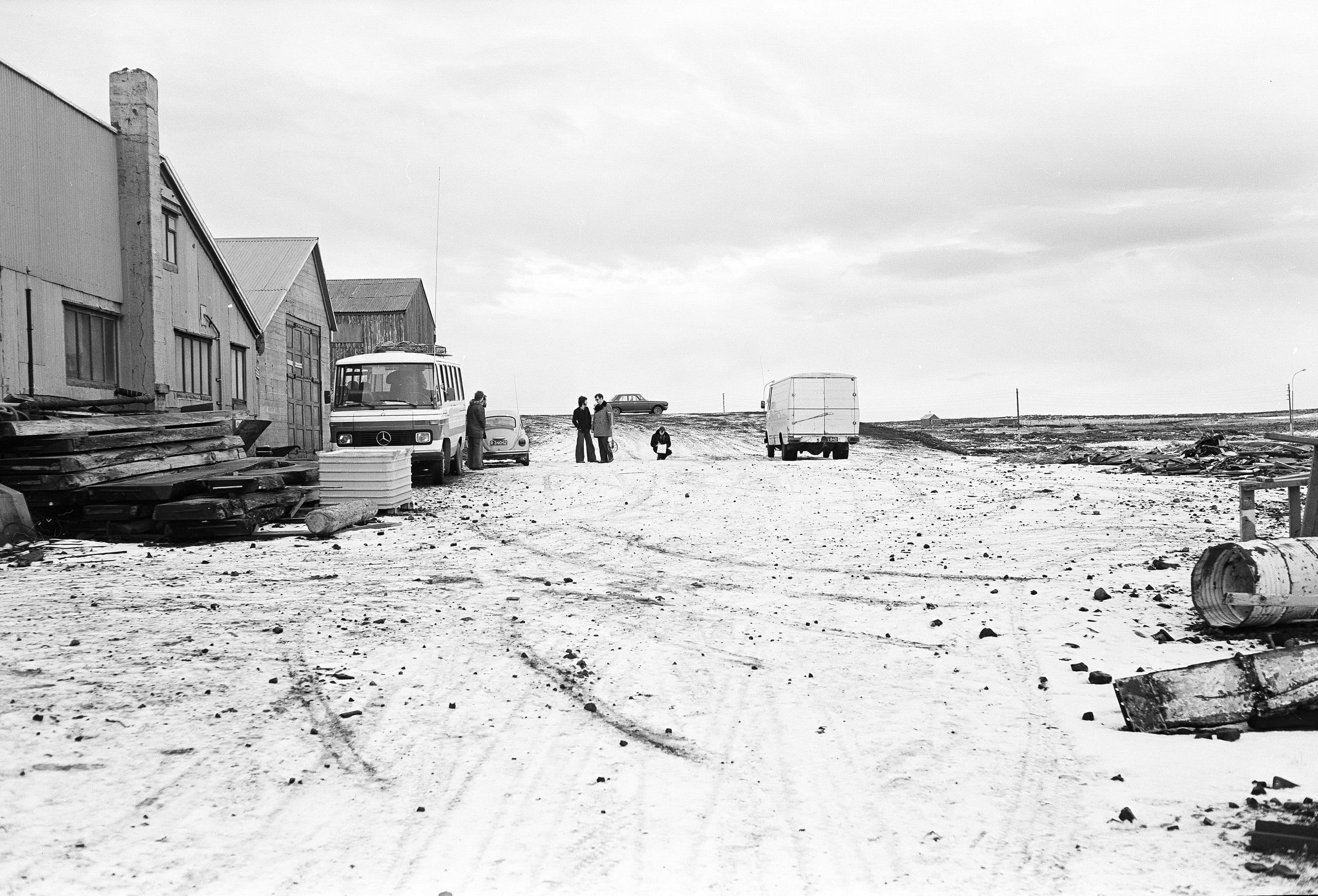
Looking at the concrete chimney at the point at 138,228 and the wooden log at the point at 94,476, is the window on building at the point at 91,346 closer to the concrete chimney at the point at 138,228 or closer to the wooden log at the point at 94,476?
the concrete chimney at the point at 138,228

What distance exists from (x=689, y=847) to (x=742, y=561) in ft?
26.7

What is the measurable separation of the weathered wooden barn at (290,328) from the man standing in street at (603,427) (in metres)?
8.21

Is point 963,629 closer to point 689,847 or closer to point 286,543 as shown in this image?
point 689,847

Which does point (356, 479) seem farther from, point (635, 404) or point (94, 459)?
point (635, 404)

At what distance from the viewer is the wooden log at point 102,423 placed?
42.6 ft

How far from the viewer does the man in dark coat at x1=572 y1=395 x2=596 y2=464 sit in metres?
28.1

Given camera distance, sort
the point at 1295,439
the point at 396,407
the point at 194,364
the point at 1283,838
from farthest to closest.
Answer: the point at 194,364, the point at 396,407, the point at 1295,439, the point at 1283,838

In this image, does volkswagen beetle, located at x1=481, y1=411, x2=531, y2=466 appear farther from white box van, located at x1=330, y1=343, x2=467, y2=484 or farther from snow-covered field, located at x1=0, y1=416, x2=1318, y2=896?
snow-covered field, located at x1=0, y1=416, x2=1318, y2=896

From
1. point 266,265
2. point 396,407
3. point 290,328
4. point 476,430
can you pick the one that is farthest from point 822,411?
point 266,265

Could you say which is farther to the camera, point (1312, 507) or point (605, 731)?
point (1312, 507)

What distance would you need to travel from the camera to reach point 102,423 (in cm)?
1430

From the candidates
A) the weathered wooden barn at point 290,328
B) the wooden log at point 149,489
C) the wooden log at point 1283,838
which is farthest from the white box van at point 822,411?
the wooden log at point 1283,838

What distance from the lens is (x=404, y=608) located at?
31.0ft

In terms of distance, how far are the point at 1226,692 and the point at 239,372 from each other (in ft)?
77.6
